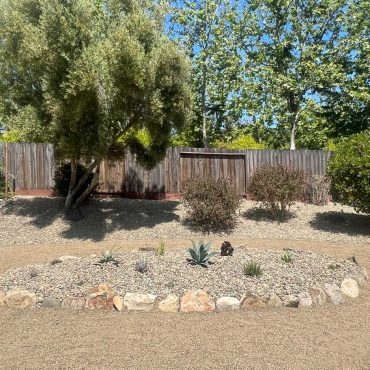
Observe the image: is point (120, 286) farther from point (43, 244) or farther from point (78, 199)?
point (78, 199)

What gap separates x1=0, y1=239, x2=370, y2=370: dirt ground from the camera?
3.93 meters

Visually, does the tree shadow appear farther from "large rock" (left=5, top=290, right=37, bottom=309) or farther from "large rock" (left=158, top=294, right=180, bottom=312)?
"large rock" (left=5, top=290, right=37, bottom=309)

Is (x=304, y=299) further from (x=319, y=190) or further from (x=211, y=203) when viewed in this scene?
(x=319, y=190)

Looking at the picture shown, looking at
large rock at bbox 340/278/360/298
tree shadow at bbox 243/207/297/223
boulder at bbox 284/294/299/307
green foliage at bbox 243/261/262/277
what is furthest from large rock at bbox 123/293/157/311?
tree shadow at bbox 243/207/297/223

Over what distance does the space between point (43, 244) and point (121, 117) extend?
3693 millimetres

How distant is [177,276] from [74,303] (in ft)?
4.71

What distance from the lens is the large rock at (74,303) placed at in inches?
208

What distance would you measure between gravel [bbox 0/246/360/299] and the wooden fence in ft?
27.0

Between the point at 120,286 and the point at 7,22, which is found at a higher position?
the point at 7,22

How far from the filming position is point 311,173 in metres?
15.8

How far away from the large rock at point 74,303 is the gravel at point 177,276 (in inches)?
5.5

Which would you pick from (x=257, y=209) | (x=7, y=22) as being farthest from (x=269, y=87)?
(x=7, y=22)

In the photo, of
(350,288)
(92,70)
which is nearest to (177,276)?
(350,288)

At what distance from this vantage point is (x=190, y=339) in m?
4.43
